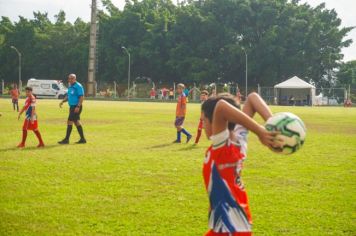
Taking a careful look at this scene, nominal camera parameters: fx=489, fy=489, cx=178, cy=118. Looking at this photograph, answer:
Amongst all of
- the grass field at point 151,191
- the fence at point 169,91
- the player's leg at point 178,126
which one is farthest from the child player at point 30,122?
the fence at point 169,91

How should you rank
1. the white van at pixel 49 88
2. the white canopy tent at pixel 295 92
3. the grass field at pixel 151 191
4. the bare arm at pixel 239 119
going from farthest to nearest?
the white van at pixel 49 88 < the white canopy tent at pixel 295 92 < the grass field at pixel 151 191 < the bare arm at pixel 239 119

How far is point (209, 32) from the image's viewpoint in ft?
253

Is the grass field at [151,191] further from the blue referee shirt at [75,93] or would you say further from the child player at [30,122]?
the blue referee shirt at [75,93]

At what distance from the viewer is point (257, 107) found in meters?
3.64

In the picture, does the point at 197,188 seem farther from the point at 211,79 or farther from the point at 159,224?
the point at 211,79

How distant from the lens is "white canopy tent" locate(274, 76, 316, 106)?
60.2m

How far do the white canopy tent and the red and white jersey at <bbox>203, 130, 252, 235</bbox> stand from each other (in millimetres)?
57625

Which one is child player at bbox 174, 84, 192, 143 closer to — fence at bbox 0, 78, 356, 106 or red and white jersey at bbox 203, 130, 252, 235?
red and white jersey at bbox 203, 130, 252, 235

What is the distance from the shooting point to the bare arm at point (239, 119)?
10.7 ft

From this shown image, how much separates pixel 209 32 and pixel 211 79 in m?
7.80

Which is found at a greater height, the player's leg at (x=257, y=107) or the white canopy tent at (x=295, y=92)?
the white canopy tent at (x=295, y=92)

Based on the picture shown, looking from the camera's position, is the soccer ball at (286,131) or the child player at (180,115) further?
the child player at (180,115)

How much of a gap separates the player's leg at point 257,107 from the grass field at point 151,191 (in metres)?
2.75

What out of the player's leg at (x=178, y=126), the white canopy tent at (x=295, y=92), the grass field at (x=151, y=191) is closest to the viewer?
the grass field at (x=151, y=191)
